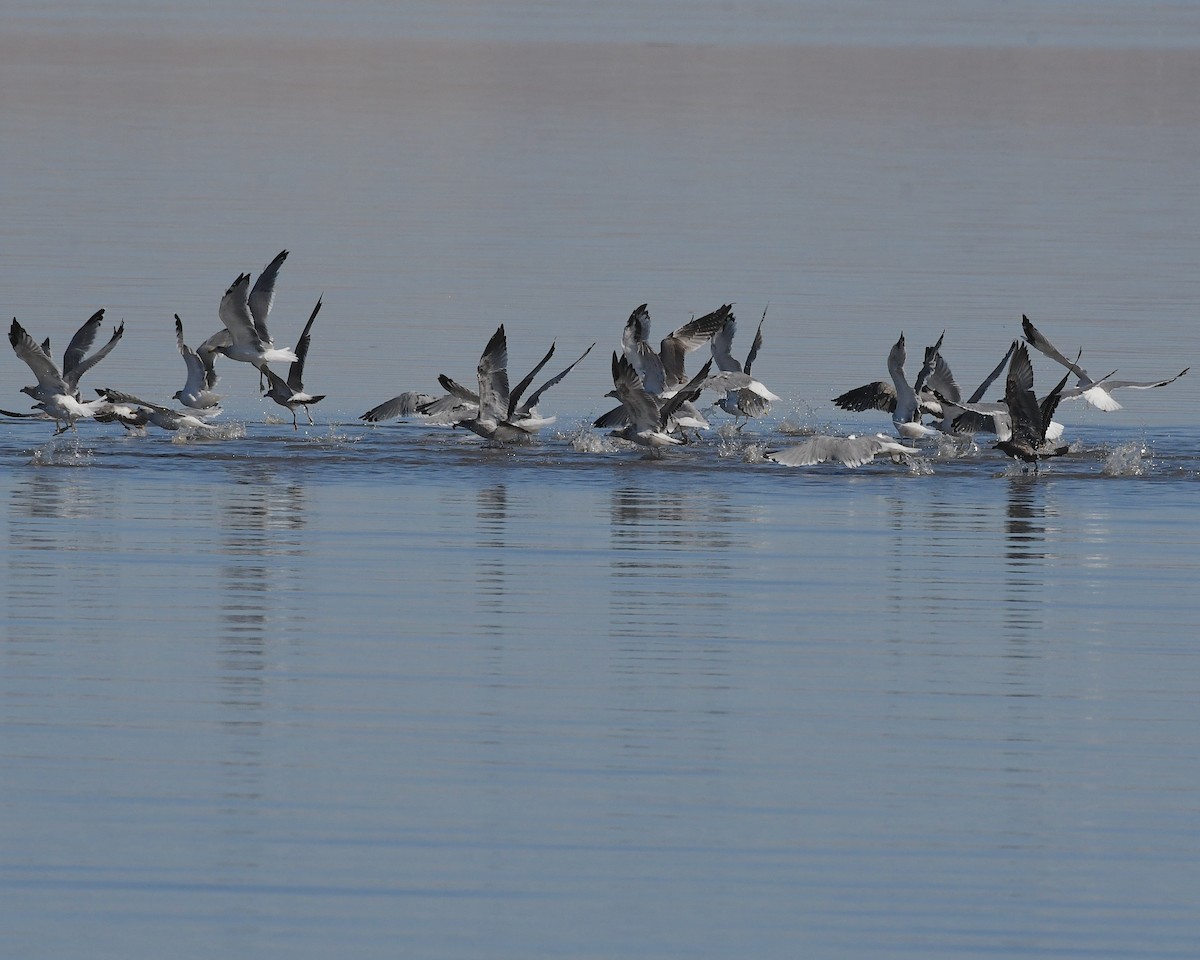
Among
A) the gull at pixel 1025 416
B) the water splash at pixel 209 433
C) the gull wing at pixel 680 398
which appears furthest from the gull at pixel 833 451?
the water splash at pixel 209 433

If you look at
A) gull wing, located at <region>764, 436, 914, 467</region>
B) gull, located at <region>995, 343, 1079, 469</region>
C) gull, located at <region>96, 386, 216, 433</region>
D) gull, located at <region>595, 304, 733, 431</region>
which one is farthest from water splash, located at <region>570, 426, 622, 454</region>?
gull, located at <region>995, 343, 1079, 469</region>

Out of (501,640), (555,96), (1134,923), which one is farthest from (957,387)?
(555,96)

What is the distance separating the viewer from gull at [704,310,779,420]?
25.1 metres

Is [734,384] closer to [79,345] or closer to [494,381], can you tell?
[494,381]

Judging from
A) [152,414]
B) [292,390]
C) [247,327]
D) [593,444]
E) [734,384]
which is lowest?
[593,444]

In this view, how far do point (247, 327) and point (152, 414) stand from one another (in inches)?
55.6

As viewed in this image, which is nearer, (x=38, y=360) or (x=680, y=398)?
(x=38, y=360)

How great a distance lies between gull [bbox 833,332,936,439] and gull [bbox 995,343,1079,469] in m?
1.47

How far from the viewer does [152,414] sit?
947 inches

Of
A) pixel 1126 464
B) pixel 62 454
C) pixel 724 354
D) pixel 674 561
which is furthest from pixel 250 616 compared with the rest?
pixel 724 354

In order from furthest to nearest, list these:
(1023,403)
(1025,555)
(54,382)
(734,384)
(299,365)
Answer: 1. (299,365)
2. (734,384)
3. (54,382)
4. (1023,403)
5. (1025,555)

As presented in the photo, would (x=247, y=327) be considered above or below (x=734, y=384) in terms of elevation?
above

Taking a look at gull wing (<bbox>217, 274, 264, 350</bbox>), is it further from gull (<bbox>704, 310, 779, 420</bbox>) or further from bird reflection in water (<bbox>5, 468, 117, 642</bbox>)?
gull (<bbox>704, 310, 779, 420</bbox>)

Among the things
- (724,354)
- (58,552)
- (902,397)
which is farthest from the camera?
(724,354)
